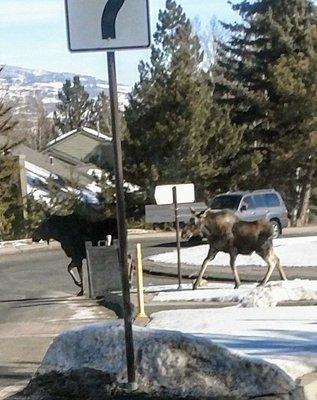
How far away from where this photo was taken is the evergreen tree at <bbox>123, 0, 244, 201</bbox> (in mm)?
47031

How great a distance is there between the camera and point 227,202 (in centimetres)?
3606

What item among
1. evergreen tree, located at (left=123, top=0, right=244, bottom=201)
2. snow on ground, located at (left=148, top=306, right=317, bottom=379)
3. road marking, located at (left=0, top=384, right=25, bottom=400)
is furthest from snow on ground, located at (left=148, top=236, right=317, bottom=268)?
road marking, located at (left=0, top=384, right=25, bottom=400)

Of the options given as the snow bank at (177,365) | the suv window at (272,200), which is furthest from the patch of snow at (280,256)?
the snow bank at (177,365)

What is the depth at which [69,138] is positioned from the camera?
88.9 meters

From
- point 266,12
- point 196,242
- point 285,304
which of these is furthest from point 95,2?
point 266,12

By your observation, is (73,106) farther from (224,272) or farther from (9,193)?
(224,272)

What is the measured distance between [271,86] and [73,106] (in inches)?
3024

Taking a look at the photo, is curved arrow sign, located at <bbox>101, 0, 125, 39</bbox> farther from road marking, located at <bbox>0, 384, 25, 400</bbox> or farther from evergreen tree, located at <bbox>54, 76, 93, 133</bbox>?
evergreen tree, located at <bbox>54, 76, 93, 133</bbox>

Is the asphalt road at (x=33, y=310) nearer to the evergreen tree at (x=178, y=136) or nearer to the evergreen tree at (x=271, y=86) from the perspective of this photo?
the evergreen tree at (x=178, y=136)

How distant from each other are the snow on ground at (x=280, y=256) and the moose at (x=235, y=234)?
5.66 m

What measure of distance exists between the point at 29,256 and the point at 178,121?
44.7ft

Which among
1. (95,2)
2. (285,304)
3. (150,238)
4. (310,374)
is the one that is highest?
(95,2)

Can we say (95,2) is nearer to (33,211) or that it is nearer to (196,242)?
(196,242)

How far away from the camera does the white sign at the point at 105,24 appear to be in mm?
7242
